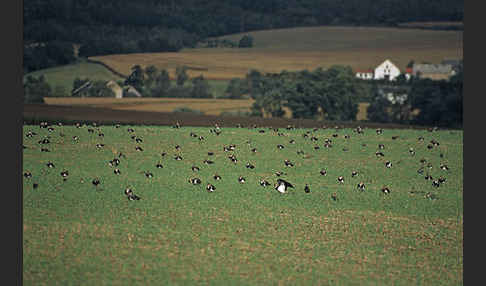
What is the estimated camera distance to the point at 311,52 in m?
80.9

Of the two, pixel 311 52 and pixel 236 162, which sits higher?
pixel 311 52

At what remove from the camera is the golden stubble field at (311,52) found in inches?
2940

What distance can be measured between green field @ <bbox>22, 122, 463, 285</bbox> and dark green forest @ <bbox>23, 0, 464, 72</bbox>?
39071mm

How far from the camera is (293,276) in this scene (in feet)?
55.4

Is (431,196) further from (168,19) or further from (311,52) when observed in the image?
(311,52)

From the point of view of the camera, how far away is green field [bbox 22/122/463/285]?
17188mm

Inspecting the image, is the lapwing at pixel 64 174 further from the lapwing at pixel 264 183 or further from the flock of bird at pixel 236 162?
the lapwing at pixel 264 183

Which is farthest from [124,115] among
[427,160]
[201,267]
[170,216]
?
[201,267]

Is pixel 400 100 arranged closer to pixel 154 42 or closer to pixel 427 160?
pixel 154 42

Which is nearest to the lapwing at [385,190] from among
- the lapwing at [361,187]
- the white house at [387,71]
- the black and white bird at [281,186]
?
the lapwing at [361,187]

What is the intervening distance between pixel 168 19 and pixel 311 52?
16158mm

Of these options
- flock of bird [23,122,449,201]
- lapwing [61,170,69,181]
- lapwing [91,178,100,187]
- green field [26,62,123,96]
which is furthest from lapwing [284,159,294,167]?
green field [26,62,123,96]

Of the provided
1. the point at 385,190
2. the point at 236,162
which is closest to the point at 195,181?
the point at 236,162

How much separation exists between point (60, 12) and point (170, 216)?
188ft
